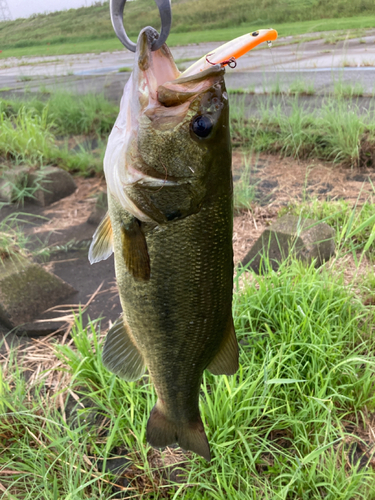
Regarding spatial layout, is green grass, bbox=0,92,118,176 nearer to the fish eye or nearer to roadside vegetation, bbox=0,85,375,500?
roadside vegetation, bbox=0,85,375,500

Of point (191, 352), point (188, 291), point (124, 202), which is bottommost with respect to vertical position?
point (191, 352)

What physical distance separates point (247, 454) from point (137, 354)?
31.3 inches

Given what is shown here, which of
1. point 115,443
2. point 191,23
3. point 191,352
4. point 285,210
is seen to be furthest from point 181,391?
point 191,23

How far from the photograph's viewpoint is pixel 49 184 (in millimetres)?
Result: 4531

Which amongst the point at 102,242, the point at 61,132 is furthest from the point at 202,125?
the point at 61,132

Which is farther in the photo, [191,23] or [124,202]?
[191,23]

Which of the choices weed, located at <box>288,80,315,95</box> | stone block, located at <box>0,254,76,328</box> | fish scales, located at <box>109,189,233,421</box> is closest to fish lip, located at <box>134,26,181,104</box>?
fish scales, located at <box>109,189,233,421</box>

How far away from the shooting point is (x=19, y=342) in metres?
2.46

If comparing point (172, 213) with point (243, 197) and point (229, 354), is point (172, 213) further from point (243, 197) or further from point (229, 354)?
point (243, 197)

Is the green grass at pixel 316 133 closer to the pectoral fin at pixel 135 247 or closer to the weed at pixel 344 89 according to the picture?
the weed at pixel 344 89

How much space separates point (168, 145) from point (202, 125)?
91mm

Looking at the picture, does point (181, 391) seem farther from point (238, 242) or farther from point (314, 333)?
point (238, 242)

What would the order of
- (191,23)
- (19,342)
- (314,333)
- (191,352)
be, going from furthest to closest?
(191,23) → (19,342) → (314,333) → (191,352)

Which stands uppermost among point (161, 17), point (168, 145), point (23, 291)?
point (161, 17)
